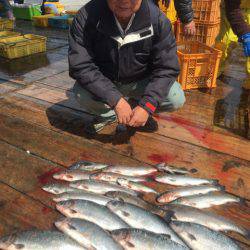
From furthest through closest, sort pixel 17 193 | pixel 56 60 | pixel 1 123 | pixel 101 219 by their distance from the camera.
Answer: pixel 56 60 → pixel 1 123 → pixel 17 193 → pixel 101 219

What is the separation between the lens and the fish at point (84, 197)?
2.76 m

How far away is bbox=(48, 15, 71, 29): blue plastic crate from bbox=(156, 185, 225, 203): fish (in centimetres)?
874

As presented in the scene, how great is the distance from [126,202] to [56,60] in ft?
17.1

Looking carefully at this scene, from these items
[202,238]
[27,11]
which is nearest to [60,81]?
[202,238]

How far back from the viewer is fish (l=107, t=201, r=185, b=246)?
96.0 inches

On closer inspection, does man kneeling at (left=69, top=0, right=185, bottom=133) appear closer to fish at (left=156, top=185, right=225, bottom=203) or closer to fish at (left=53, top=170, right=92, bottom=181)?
fish at (left=53, top=170, right=92, bottom=181)

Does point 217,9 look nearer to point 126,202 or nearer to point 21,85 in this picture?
point 21,85

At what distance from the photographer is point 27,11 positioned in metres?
12.0

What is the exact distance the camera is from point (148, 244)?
2236 millimetres

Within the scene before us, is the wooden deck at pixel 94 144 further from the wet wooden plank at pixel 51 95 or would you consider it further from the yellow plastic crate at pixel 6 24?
the yellow plastic crate at pixel 6 24

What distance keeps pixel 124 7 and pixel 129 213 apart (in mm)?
2020

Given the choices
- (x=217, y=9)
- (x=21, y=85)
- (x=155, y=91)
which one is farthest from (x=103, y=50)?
(x=217, y=9)

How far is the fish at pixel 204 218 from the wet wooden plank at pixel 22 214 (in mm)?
1037

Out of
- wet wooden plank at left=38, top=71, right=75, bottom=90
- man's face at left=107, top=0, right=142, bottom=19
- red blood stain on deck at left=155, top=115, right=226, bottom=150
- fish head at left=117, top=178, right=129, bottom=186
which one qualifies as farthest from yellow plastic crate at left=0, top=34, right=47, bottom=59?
fish head at left=117, top=178, right=129, bottom=186
